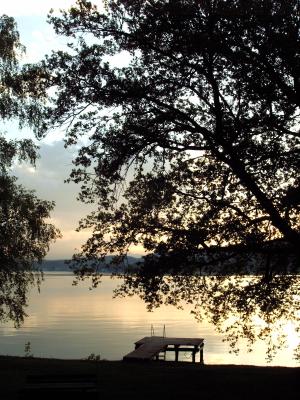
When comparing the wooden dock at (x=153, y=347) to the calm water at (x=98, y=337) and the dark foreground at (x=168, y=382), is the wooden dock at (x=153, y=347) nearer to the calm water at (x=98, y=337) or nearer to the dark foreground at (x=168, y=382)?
the dark foreground at (x=168, y=382)

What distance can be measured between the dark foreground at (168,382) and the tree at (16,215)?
5587mm

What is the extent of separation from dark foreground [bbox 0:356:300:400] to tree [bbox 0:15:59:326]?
220 inches

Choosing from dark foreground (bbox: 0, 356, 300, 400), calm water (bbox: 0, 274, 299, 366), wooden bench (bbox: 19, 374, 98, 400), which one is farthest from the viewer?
calm water (bbox: 0, 274, 299, 366)

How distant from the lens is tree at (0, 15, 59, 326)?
24.3 metres

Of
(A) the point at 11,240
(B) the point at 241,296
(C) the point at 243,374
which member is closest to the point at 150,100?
(B) the point at 241,296

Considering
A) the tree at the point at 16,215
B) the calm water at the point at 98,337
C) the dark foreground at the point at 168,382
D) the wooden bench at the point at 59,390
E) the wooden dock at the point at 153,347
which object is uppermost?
the tree at the point at 16,215

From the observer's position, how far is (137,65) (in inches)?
639

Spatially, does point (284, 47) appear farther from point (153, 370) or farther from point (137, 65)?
point (153, 370)

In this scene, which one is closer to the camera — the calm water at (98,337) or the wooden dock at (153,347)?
the wooden dock at (153,347)

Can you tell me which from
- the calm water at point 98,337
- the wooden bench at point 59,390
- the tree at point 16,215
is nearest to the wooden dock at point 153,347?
the tree at point 16,215

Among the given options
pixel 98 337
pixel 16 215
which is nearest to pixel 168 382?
pixel 16 215

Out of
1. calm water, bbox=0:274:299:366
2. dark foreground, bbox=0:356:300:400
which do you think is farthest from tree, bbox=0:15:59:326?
calm water, bbox=0:274:299:366

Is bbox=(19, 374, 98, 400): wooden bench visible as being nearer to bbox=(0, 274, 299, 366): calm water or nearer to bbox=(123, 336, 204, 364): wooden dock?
bbox=(123, 336, 204, 364): wooden dock

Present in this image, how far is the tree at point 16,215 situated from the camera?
79.7 ft
